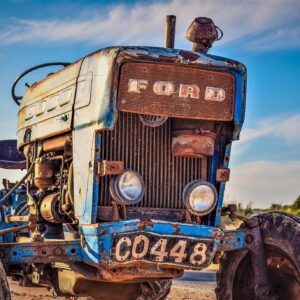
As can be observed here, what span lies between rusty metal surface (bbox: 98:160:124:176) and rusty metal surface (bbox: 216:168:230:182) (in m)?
0.91

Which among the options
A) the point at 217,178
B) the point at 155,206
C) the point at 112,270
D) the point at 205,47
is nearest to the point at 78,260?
the point at 112,270

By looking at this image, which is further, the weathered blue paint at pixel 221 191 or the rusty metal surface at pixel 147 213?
the weathered blue paint at pixel 221 191

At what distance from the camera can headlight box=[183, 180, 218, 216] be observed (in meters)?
6.33

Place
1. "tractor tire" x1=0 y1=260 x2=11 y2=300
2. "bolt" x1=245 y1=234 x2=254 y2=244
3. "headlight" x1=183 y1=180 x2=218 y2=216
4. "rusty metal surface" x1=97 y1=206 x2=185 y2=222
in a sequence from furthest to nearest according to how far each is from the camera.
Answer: "bolt" x1=245 y1=234 x2=254 y2=244 < "headlight" x1=183 y1=180 x2=218 y2=216 < "rusty metal surface" x1=97 y1=206 x2=185 y2=222 < "tractor tire" x1=0 y1=260 x2=11 y2=300

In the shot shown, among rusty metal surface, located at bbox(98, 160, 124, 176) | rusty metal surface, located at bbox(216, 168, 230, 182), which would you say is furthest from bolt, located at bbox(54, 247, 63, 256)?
rusty metal surface, located at bbox(216, 168, 230, 182)

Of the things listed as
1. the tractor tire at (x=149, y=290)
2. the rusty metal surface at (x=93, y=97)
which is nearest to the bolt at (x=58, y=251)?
the rusty metal surface at (x=93, y=97)

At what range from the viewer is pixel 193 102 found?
6.30m

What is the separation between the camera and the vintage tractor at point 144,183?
19.8 feet

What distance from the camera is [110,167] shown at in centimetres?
603

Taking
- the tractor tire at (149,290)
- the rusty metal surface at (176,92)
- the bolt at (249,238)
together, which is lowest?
the tractor tire at (149,290)

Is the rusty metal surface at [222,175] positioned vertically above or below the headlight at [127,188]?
above

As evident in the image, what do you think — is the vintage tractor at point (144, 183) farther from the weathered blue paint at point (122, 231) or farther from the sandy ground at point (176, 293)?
the sandy ground at point (176, 293)

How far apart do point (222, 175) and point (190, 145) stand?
0.42m

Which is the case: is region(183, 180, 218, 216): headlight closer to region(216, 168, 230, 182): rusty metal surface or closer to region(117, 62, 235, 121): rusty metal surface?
region(216, 168, 230, 182): rusty metal surface
